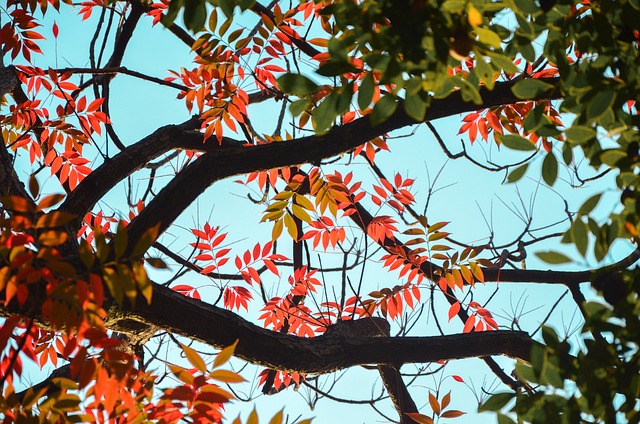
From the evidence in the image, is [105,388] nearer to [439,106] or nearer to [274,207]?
[274,207]

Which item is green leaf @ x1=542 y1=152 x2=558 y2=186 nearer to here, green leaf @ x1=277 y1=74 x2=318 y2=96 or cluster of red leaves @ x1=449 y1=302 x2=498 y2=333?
green leaf @ x1=277 y1=74 x2=318 y2=96

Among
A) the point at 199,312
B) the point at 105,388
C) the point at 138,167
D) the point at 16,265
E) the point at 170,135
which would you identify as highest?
the point at 170,135

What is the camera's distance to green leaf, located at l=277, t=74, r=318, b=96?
1.50m

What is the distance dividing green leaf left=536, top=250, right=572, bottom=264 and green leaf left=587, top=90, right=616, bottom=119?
1.17ft

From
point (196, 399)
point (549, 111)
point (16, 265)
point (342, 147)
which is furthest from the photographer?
point (549, 111)

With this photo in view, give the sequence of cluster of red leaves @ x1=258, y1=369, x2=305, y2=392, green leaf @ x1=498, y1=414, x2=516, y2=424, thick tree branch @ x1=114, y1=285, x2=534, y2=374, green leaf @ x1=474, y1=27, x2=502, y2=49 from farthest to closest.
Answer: cluster of red leaves @ x1=258, y1=369, x2=305, y2=392, thick tree branch @ x1=114, y1=285, x2=534, y2=374, green leaf @ x1=498, y1=414, x2=516, y2=424, green leaf @ x1=474, y1=27, x2=502, y2=49

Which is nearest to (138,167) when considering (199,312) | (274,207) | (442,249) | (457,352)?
(274,207)

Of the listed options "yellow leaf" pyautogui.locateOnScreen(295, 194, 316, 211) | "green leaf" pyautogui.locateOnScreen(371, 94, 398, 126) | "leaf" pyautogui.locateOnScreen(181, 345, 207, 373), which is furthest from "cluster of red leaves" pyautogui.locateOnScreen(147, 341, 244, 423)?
"yellow leaf" pyautogui.locateOnScreen(295, 194, 316, 211)

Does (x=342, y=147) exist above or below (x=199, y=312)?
above

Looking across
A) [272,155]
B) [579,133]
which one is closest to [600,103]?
[579,133]

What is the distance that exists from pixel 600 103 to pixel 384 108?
0.54 metres

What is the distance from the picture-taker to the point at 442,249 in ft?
10.4

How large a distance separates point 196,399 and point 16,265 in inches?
27.7

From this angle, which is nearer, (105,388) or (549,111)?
(105,388)
